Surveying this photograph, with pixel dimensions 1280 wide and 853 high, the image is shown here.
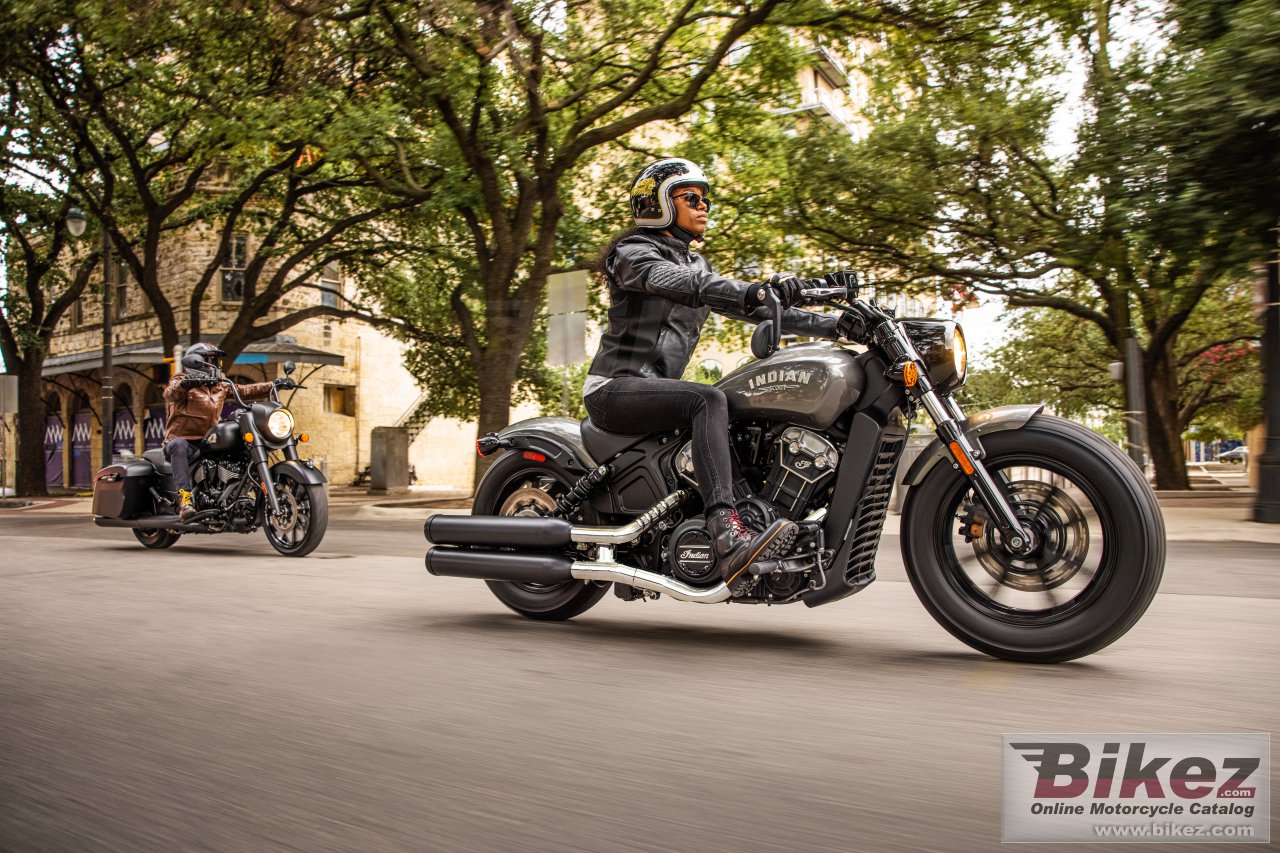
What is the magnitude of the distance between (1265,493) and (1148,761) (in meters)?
10.2

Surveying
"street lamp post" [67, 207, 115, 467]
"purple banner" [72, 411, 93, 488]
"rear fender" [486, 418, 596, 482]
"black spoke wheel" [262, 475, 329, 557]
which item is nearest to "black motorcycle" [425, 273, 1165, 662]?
"rear fender" [486, 418, 596, 482]

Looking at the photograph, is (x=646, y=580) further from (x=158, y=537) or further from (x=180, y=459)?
(x=158, y=537)

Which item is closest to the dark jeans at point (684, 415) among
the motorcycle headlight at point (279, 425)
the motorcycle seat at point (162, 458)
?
the motorcycle headlight at point (279, 425)

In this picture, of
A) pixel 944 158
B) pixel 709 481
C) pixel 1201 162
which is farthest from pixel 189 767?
pixel 944 158

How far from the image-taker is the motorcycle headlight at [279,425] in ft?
31.6

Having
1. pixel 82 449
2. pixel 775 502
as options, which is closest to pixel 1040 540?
pixel 775 502

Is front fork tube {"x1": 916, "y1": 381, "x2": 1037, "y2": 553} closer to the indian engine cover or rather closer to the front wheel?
the front wheel

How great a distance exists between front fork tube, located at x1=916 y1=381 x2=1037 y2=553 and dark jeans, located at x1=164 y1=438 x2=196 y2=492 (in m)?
8.06

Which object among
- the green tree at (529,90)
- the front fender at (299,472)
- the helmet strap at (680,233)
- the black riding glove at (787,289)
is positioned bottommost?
the front fender at (299,472)

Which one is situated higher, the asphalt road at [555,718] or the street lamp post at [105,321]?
the street lamp post at [105,321]

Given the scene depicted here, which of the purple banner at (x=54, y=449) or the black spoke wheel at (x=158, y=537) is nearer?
the black spoke wheel at (x=158, y=537)

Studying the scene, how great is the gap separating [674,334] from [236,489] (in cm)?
648

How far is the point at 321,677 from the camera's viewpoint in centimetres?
409

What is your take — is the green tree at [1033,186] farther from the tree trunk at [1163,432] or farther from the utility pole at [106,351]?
the utility pole at [106,351]
